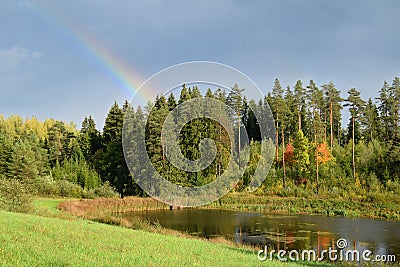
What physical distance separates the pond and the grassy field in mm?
8882

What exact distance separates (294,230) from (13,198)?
1846cm

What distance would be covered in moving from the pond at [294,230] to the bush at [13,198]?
10.1 metres

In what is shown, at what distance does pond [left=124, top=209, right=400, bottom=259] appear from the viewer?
71.8 ft

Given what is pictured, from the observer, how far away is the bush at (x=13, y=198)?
23.3 m

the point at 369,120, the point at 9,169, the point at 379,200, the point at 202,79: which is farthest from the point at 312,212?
the point at 9,169

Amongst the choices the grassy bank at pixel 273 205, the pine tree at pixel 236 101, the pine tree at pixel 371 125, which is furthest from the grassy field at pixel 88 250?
the pine tree at pixel 371 125

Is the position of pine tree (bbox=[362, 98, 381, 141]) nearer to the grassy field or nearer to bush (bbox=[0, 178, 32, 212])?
bush (bbox=[0, 178, 32, 212])

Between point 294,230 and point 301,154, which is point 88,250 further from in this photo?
point 301,154

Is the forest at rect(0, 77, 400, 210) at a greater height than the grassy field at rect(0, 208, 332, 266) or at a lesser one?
greater

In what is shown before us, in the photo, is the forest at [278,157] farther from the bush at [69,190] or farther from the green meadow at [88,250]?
the green meadow at [88,250]

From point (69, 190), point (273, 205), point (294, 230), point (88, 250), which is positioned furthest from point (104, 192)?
point (88, 250)

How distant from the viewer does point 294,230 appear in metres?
27.1

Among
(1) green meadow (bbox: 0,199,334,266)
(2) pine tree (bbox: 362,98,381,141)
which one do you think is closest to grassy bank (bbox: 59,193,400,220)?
(1) green meadow (bbox: 0,199,334,266)

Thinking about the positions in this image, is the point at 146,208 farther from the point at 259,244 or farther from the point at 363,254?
the point at 363,254
